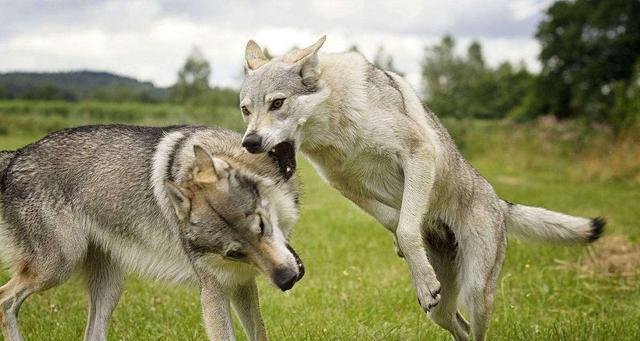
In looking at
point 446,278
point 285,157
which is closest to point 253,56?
point 285,157

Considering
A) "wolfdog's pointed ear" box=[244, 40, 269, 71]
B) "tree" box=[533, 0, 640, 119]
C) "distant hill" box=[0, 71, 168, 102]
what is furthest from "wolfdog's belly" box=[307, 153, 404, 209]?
"tree" box=[533, 0, 640, 119]

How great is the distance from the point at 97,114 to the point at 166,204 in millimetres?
32273

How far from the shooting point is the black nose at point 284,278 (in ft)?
11.7

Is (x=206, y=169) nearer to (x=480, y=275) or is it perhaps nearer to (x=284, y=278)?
(x=284, y=278)

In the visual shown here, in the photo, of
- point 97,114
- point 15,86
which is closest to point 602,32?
Answer: point 97,114

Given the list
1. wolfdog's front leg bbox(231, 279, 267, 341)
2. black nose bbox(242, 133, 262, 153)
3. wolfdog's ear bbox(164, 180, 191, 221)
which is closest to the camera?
wolfdog's ear bbox(164, 180, 191, 221)

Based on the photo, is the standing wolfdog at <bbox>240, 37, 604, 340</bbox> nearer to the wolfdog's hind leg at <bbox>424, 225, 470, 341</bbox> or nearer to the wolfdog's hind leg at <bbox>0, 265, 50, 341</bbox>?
the wolfdog's hind leg at <bbox>424, 225, 470, 341</bbox>

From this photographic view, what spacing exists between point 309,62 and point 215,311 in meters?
1.72

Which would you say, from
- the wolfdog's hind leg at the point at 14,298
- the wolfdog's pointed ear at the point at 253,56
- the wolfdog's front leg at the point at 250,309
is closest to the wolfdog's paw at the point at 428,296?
the wolfdog's front leg at the point at 250,309

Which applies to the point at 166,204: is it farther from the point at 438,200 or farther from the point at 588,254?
the point at 588,254

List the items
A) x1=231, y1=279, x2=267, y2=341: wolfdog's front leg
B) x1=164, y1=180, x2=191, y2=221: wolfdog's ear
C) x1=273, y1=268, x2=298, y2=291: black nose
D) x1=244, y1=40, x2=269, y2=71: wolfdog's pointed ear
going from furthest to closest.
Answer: x1=244, y1=40, x2=269, y2=71: wolfdog's pointed ear → x1=231, y1=279, x2=267, y2=341: wolfdog's front leg → x1=164, y1=180, x2=191, y2=221: wolfdog's ear → x1=273, y1=268, x2=298, y2=291: black nose

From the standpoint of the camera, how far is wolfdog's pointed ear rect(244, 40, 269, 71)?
462 cm

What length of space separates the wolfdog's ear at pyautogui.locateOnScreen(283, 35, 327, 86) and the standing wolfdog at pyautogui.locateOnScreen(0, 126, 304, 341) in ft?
2.02

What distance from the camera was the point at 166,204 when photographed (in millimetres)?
4277
